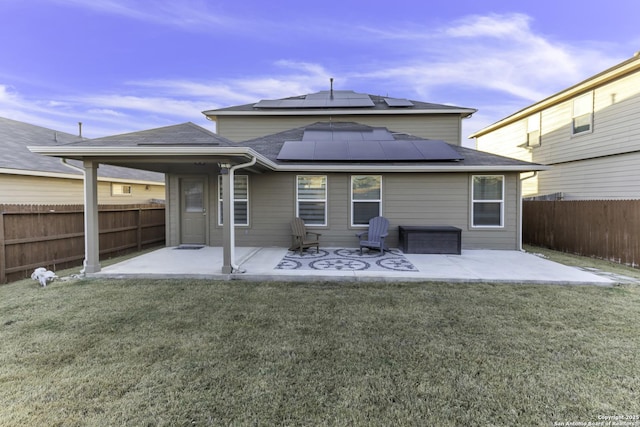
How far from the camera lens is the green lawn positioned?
2.21 m

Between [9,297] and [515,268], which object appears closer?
[9,297]

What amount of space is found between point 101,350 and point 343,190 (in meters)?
6.57

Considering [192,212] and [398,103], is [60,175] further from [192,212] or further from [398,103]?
[398,103]

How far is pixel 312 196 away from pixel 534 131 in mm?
10537

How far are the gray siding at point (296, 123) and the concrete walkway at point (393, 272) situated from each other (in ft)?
19.0

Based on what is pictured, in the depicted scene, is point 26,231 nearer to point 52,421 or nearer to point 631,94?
point 52,421

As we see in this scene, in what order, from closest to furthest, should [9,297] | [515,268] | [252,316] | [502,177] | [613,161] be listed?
[252,316]
[9,297]
[515,268]
[502,177]
[613,161]

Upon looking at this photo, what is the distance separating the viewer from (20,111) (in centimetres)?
1966

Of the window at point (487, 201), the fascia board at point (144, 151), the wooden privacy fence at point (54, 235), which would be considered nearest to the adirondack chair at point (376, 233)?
the window at point (487, 201)

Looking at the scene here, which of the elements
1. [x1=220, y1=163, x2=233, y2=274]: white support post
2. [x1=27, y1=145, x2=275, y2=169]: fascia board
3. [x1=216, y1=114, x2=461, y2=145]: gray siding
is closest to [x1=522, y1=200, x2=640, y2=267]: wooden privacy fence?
[x1=216, y1=114, x2=461, y2=145]: gray siding

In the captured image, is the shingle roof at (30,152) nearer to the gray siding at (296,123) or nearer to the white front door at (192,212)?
the white front door at (192,212)

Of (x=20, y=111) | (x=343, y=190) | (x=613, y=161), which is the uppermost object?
(x=20, y=111)

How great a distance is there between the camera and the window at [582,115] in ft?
33.2

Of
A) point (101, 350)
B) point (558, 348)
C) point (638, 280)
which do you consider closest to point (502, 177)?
point (638, 280)
